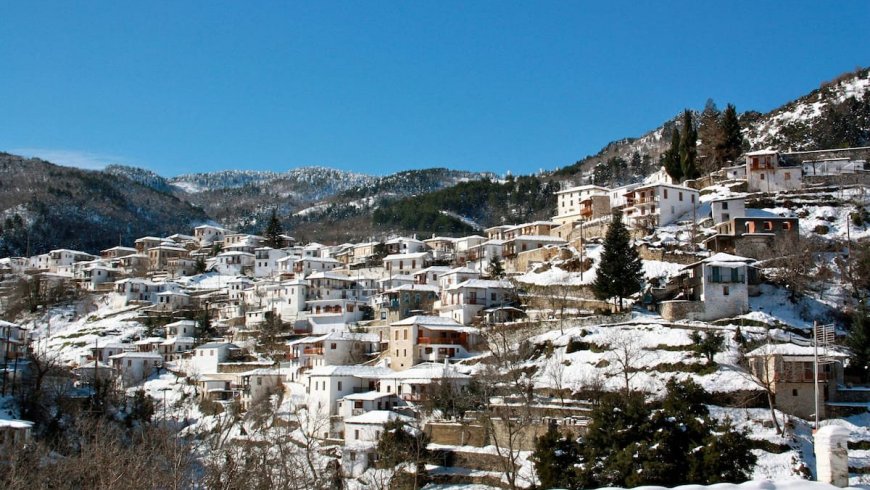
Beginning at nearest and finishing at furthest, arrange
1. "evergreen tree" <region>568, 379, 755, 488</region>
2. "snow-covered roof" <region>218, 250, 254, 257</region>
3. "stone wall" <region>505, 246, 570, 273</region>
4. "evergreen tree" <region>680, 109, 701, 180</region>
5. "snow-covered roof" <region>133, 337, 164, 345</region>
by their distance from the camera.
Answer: "evergreen tree" <region>568, 379, 755, 488</region>
"stone wall" <region>505, 246, 570, 273</region>
"snow-covered roof" <region>133, 337, 164, 345</region>
"evergreen tree" <region>680, 109, 701, 180</region>
"snow-covered roof" <region>218, 250, 254, 257</region>

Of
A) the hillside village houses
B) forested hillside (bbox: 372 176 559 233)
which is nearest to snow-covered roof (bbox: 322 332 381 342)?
the hillside village houses

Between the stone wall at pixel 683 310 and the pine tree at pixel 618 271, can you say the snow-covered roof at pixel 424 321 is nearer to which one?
the pine tree at pixel 618 271

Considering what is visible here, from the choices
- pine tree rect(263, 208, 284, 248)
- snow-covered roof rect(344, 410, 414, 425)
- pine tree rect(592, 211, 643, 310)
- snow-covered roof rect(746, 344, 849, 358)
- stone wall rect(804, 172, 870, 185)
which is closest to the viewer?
snow-covered roof rect(746, 344, 849, 358)

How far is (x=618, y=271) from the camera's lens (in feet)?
173

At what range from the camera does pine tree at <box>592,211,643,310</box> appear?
52500 millimetres

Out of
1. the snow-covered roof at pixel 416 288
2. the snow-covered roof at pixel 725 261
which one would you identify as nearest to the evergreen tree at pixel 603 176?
the snow-covered roof at pixel 416 288

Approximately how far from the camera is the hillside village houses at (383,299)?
5028cm

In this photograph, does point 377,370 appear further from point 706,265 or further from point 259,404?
point 706,265

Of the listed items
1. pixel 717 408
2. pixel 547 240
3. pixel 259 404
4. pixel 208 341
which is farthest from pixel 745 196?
pixel 208 341

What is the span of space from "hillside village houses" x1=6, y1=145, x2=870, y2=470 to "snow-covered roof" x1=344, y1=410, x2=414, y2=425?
0.38ft

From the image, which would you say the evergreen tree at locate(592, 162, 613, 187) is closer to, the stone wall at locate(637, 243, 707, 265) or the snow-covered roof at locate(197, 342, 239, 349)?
the stone wall at locate(637, 243, 707, 265)

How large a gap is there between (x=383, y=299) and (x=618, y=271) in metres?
23.9

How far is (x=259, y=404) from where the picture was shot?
5619 cm

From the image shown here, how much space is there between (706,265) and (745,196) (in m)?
18.2
